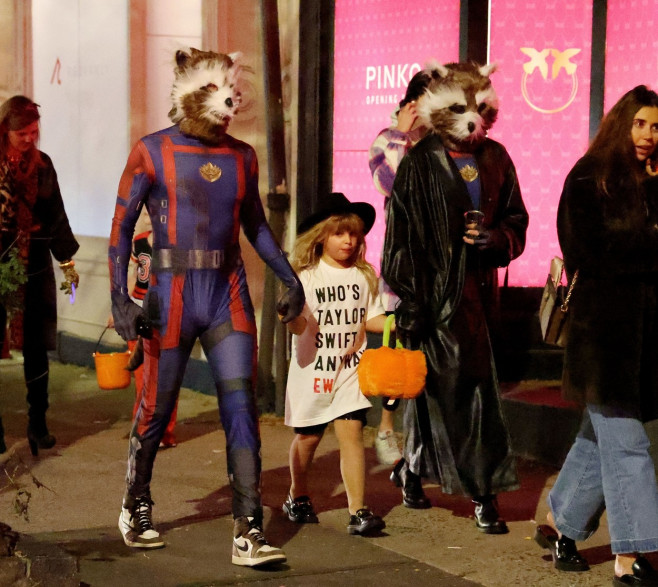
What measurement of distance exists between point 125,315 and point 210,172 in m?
0.73

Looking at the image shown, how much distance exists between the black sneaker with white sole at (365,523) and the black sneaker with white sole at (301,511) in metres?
0.35

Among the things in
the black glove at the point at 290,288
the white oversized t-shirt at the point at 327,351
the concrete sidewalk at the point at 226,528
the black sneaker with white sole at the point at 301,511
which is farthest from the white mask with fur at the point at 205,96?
the black sneaker with white sole at the point at 301,511

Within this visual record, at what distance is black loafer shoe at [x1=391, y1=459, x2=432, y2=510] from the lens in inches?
281

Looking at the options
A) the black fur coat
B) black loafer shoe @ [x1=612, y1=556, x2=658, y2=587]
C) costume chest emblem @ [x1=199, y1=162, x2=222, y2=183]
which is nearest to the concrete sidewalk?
black loafer shoe @ [x1=612, y1=556, x2=658, y2=587]

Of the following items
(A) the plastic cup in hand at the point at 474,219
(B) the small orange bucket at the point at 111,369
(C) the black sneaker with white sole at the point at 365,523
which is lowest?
(C) the black sneaker with white sole at the point at 365,523

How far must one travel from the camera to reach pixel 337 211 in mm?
6750

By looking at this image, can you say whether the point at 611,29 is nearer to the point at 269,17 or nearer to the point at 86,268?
the point at 269,17

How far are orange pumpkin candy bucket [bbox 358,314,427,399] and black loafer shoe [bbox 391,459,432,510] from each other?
86cm

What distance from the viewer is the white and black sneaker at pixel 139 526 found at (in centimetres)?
624

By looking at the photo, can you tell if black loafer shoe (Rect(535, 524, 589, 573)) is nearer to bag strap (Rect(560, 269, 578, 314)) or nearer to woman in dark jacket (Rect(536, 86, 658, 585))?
woman in dark jacket (Rect(536, 86, 658, 585))

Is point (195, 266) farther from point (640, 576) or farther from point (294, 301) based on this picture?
point (640, 576)

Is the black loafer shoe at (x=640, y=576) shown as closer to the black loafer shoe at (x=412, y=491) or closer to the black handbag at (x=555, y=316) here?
the black handbag at (x=555, y=316)

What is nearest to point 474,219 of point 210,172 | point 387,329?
point 387,329

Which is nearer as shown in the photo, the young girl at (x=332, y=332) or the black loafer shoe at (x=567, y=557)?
the black loafer shoe at (x=567, y=557)
